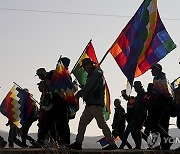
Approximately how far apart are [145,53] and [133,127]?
2.51 meters

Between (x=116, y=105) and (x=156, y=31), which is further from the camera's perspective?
(x=116, y=105)

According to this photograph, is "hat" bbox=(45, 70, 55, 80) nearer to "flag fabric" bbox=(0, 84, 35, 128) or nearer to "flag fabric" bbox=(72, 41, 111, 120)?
"flag fabric" bbox=(72, 41, 111, 120)

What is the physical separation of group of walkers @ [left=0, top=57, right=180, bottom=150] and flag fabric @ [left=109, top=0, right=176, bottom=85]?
0.34 m

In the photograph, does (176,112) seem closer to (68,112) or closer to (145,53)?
(145,53)

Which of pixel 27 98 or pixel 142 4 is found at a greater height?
pixel 142 4

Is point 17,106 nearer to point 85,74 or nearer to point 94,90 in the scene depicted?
point 85,74

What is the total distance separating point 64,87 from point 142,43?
6.44ft

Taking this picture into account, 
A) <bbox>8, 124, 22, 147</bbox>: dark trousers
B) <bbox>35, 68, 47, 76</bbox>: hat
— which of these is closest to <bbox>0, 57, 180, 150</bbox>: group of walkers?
<bbox>35, 68, 47, 76</bbox>: hat

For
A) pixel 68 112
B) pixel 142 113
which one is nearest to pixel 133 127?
pixel 142 113

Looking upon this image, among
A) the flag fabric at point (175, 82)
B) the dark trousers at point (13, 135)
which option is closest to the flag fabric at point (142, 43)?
the flag fabric at point (175, 82)

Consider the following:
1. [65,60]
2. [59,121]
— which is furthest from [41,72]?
[59,121]

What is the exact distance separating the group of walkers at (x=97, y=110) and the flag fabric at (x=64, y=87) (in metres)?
0.11

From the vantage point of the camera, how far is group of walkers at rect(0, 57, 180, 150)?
912 centimetres

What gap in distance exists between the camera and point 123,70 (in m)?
9.64
